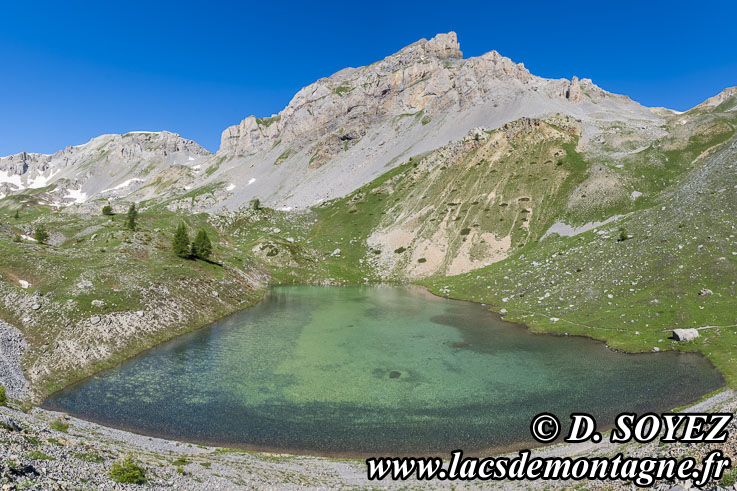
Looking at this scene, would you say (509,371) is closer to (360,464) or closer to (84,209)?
(360,464)

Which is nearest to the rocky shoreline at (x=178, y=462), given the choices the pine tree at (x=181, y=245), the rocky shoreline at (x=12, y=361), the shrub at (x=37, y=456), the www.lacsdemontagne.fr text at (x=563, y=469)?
the shrub at (x=37, y=456)

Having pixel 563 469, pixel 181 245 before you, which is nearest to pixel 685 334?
pixel 563 469

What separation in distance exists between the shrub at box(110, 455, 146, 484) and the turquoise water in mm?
11092

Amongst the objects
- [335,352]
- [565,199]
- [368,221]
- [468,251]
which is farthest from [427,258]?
[335,352]

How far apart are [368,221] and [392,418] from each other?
5253 inches

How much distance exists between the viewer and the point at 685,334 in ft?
159

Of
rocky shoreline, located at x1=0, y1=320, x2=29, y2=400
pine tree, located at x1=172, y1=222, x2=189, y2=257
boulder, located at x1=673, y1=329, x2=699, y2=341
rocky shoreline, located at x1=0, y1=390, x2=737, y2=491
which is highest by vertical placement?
pine tree, located at x1=172, y1=222, x2=189, y2=257

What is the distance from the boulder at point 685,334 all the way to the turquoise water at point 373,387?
3.94 metres

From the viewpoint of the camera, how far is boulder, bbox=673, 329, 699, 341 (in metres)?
48.1

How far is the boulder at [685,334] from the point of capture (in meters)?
48.1

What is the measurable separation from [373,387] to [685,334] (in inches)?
1739

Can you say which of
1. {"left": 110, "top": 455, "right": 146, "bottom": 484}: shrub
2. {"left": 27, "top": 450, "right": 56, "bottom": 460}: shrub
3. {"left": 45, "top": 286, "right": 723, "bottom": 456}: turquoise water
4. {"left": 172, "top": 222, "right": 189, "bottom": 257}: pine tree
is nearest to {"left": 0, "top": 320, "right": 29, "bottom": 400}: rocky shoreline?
{"left": 45, "top": 286, "right": 723, "bottom": 456}: turquoise water

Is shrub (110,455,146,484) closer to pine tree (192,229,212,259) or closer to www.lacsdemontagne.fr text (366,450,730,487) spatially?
www.lacsdemontagne.fr text (366,450,730,487)

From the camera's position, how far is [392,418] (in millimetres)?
31922
